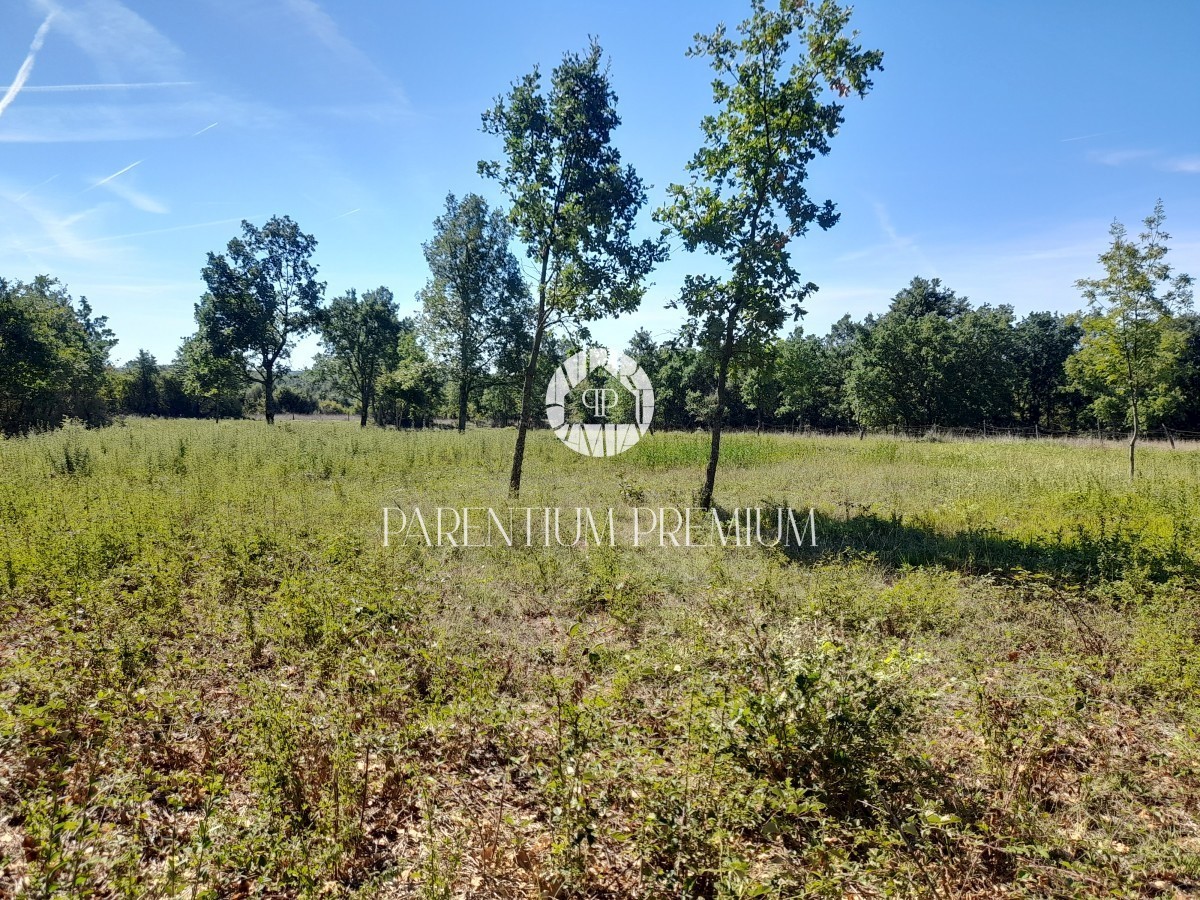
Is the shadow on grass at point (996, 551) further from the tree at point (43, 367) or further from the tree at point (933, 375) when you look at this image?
the tree at point (933, 375)

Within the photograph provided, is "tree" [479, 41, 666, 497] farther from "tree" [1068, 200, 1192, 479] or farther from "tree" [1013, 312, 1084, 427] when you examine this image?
"tree" [1013, 312, 1084, 427]

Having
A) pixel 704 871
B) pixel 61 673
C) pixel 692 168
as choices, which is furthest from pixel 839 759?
pixel 692 168

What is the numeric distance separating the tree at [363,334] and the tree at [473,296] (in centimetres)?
1324

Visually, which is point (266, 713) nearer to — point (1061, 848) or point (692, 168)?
point (1061, 848)

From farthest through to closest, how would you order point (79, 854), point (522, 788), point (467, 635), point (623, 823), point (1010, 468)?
1. point (1010, 468)
2. point (467, 635)
3. point (522, 788)
4. point (623, 823)
5. point (79, 854)

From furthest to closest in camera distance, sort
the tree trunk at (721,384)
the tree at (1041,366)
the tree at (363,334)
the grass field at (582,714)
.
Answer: the tree at (1041,366), the tree at (363,334), the tree trunk at (721,384), the grass field at (582,714)

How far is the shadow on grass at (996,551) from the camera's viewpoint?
7.26 m

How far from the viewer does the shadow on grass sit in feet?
23.8

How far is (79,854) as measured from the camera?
2227 mm

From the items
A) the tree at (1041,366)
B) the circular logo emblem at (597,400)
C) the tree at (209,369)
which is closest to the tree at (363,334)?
the tree at (209,369)

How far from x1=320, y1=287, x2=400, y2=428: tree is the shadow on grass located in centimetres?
3754

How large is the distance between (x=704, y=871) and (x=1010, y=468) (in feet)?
64.8

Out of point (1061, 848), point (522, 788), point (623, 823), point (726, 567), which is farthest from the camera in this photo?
point (726, 567)

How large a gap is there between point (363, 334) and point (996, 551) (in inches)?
1674
